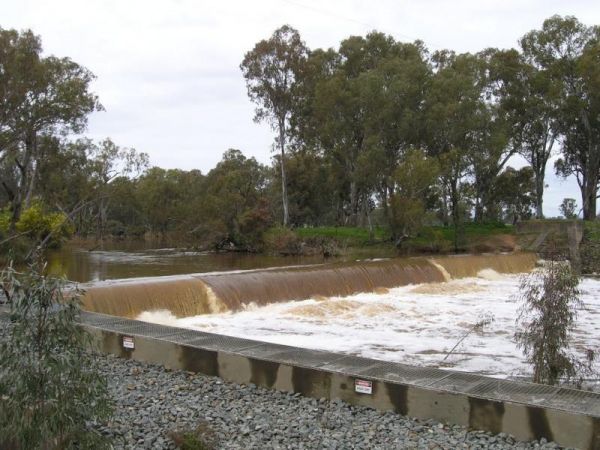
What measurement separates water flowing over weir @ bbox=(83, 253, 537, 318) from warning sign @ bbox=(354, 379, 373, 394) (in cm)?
628

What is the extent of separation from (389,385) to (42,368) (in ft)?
10.3

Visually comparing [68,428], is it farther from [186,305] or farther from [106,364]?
[186,305]

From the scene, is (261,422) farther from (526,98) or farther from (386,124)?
(526,98)

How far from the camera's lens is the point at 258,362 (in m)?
6.06

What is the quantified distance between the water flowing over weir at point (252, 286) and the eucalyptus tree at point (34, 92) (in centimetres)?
1552

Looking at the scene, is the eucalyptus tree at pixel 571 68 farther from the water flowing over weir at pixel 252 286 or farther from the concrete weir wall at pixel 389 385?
the concrete weir wall at pixel 389 385

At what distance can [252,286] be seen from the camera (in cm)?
1527

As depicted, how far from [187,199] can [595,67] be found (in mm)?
40059

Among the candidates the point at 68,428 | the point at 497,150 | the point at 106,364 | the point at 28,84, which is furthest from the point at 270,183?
the point at 68,428

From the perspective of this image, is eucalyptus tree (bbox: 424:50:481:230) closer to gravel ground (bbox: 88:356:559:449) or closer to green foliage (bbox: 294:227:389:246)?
green foliage (bbox: 294:227:389:246)

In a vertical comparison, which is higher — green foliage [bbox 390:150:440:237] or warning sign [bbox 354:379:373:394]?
green foliage [bbox 390:150:440:237]

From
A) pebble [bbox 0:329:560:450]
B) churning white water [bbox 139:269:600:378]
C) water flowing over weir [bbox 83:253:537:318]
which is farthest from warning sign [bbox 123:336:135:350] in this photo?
churning white water [bbox 139:269:600:378]

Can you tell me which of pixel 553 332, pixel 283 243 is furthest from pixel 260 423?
pixel 283 243

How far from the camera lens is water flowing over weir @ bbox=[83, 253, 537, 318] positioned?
1317 cm
